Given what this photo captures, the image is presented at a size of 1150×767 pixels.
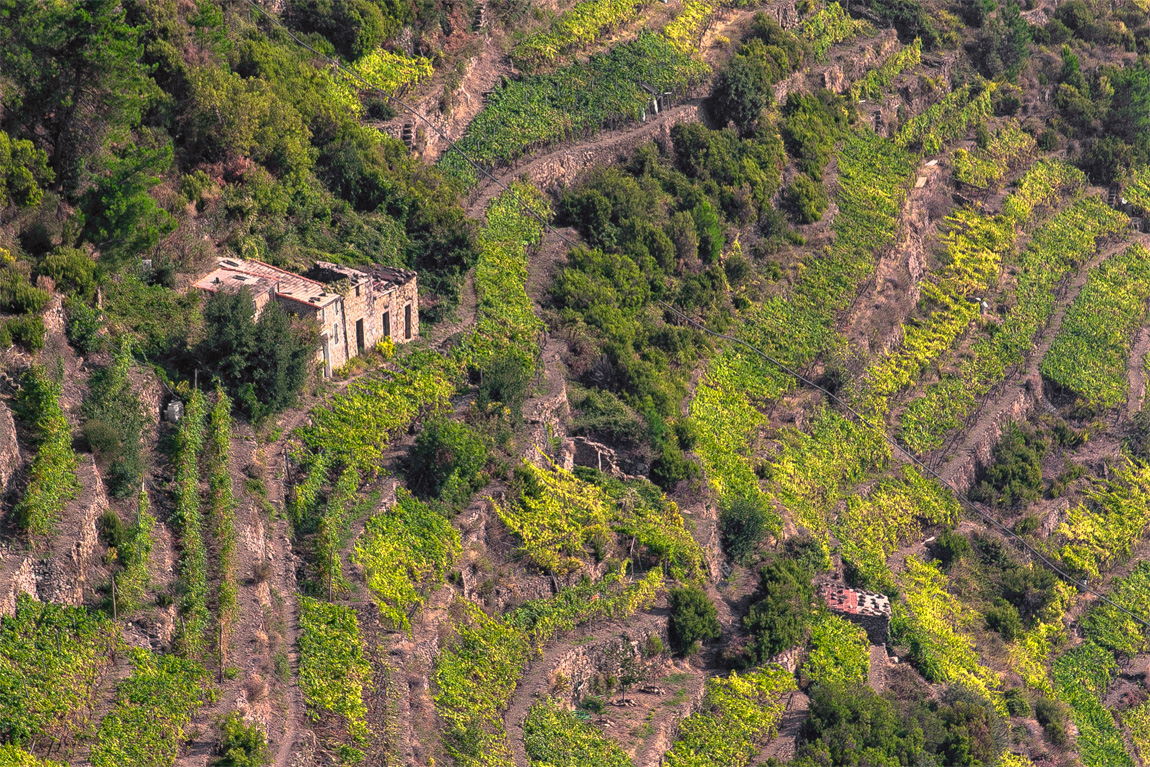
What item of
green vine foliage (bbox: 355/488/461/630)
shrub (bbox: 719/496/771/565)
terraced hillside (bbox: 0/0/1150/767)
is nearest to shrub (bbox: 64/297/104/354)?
terraced hillside (bbox: 0/0/1150/767)

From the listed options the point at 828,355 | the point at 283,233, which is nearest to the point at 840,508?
the point at 828,355

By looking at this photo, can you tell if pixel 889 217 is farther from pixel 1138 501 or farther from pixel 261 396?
pixel 261 396

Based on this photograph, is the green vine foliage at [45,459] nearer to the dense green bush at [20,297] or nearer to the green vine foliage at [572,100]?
the dense green bush at [20,297]

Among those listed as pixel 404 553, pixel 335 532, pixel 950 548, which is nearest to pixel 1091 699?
pixel 950 548

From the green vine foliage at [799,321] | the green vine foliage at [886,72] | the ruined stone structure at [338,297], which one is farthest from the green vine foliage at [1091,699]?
the green vine foliage at [886,72]

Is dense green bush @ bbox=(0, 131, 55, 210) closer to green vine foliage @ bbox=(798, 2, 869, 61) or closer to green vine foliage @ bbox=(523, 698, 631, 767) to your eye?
green vine foliage @ bbox=(523, 698, 631, 767)

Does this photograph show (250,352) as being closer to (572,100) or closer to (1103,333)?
(572,100)
